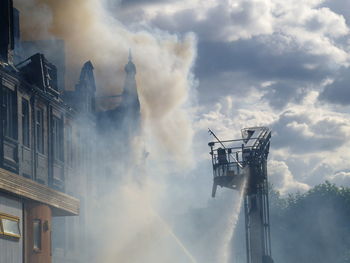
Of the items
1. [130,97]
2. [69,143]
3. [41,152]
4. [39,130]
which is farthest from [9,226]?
[130,97]

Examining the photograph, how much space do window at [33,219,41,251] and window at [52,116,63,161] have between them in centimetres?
776

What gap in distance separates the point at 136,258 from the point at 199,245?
130 ft

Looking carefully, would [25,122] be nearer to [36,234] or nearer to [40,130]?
[40,130]

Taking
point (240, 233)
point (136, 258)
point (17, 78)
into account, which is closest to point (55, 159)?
point (17, 78)

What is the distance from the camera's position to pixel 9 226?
25203 millimetres

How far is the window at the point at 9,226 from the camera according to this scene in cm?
2456

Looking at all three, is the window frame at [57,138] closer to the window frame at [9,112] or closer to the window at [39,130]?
the window at [39,130]

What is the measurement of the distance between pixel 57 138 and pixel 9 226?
11790mm

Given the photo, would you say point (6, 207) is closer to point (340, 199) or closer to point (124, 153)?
point (124, 153)

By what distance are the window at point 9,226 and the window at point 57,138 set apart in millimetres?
10082

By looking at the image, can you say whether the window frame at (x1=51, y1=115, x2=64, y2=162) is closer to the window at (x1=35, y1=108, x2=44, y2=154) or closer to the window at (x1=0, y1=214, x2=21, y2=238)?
the window at (x1=35, y1=108, x2=44, y2=154)

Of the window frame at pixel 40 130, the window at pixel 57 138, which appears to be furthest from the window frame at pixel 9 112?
the window at pixel 57 138

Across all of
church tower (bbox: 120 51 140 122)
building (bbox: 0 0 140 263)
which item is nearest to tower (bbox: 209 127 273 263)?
building (bbox: 0 0 140 263)

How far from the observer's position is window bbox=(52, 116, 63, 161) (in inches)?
1416
